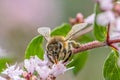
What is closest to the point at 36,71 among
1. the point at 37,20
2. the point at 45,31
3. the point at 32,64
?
the point at 32,64

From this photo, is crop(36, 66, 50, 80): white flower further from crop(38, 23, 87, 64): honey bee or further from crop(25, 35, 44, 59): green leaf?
crop(25, 35, 44, 59): green leaf

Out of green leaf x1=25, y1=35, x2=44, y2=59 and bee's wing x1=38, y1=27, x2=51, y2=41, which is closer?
bee's wing x1=38, y1=27, x2=51, y2=41

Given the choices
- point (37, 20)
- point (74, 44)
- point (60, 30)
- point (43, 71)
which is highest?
point (37, 20)

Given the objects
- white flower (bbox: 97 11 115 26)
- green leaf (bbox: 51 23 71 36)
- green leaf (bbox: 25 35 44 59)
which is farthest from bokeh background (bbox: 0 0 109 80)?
white flower (bbox: 97 11 115 26)

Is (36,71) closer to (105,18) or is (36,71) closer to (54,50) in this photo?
(54,50)

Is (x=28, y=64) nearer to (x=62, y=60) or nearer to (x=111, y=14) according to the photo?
(x=62, y=60)
